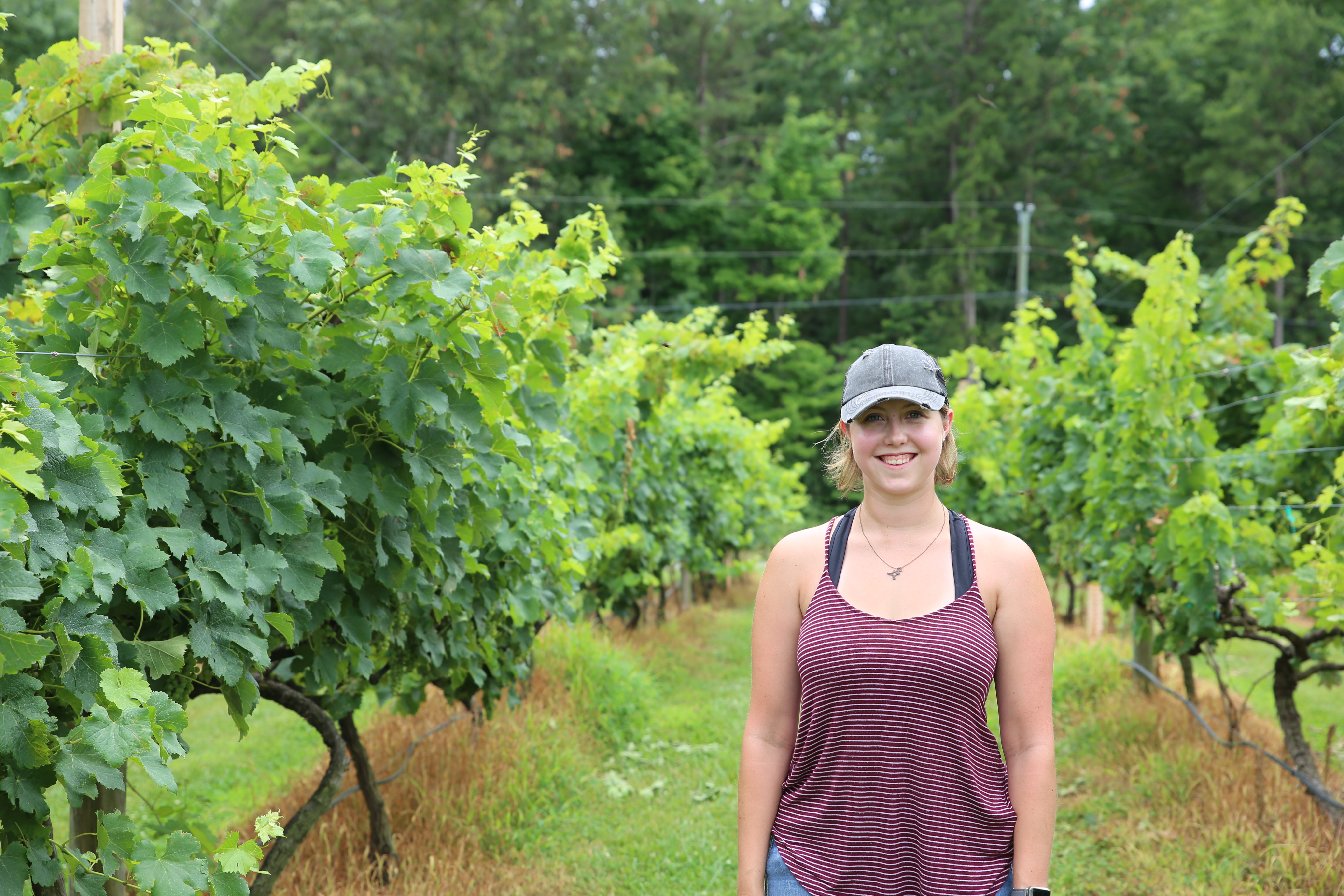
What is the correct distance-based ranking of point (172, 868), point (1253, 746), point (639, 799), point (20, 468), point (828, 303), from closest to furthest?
point (20, 468)
point (172, 868)
point (1253, 746)
point (639, 799)
point (828, 303)

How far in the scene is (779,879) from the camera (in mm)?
2193

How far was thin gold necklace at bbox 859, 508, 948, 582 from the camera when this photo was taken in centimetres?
220

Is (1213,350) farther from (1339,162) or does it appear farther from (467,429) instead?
(1339,162)

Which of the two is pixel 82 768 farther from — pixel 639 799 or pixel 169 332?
pixel 639 799

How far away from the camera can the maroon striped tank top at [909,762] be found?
208 cm

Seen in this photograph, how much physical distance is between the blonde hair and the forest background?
22.1m

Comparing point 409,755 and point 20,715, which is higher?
point 20,715

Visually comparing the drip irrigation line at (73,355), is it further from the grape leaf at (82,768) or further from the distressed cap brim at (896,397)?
the distressed cap brim at (896,397)

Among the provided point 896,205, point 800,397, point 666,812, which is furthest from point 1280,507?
point 896,205

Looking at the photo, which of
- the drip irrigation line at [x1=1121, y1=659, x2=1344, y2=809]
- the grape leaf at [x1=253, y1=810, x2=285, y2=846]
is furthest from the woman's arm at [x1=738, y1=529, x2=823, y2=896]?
the drip irrigation line at [x1=1121, y1=659, x2=1344, y2=809]

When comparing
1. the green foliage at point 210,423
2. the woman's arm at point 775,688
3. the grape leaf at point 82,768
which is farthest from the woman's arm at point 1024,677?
the grape leaf at point 82,768

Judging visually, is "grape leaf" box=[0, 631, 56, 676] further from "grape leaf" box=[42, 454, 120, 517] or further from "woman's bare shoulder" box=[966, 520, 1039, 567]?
"woman's bare shoulder" box=[966, 520, 1039, 567]

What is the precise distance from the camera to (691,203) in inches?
1158

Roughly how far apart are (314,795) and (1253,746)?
4088mm
